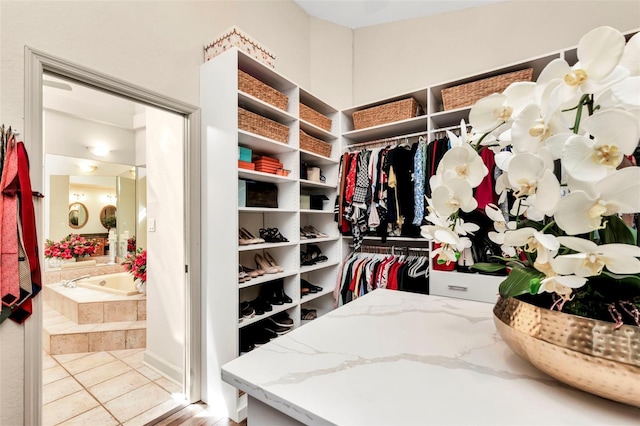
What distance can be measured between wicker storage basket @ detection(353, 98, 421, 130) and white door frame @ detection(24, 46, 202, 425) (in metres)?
1.51

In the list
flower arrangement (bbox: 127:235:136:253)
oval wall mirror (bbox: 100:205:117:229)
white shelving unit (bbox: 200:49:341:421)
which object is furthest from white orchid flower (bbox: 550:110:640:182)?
oval wall mirror (bbox: 100:205:117:229)

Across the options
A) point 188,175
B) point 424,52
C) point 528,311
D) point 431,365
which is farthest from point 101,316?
point 424,52

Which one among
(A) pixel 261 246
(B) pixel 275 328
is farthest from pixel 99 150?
(B) pixel 275 328

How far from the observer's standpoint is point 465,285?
2133 millimetres

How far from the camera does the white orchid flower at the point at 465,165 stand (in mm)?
555

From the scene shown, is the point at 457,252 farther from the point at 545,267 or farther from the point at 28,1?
the point at 28,1

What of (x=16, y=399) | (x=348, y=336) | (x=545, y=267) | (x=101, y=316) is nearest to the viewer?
(x=545, y=267)

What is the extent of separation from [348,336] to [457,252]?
1.21ft

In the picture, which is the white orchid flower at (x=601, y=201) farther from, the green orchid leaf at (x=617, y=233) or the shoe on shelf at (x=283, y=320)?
the shoe on shelf at (x=283, y=320)

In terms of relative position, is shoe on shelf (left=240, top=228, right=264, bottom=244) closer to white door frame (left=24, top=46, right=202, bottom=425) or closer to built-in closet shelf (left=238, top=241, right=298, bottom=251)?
built-in closet shelf (left=238, top=241, right=298, bottom=251)

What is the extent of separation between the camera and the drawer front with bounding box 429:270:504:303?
2.04 m

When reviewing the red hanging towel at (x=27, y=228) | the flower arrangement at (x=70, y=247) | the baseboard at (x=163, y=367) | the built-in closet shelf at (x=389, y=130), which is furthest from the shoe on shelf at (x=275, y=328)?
the flower arrangement at (x=70, y=247)

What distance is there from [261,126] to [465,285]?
193 cm

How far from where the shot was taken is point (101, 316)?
117 inches
